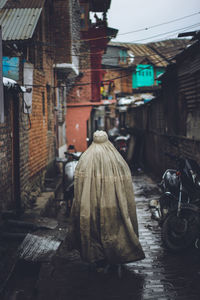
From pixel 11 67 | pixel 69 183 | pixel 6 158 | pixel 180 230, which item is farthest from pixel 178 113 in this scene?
pixel 6 158

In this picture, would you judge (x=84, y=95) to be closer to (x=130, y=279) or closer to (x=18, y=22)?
(x=18, y=22)

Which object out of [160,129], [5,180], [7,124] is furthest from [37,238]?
[160,129]

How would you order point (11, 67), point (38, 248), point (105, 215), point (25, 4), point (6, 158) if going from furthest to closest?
point (25, 4)
point (11, 67)
point (6, 158)
point (38, 248)
point (105, 215)

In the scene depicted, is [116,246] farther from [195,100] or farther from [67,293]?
[195,100]

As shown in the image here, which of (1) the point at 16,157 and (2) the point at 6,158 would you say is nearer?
(2) the point at 6,158

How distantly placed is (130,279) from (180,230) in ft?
4.47

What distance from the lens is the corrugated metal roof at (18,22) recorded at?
715 cm

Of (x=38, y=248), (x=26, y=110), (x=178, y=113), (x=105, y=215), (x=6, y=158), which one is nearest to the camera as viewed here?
(x=105, y=215)

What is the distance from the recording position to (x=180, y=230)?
18.2 ft

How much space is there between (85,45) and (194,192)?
1594cm

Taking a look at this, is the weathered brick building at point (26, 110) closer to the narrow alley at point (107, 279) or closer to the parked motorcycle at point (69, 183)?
the parked motorcycle at point (69, 183)

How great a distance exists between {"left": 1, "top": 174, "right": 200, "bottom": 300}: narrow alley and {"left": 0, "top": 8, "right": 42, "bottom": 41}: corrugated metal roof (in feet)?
14.8

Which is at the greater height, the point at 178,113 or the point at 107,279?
the point at 178,113

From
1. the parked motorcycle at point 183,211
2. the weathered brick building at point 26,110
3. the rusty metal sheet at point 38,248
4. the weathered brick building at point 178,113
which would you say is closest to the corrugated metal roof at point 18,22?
the weathered brick building at point 26,110
